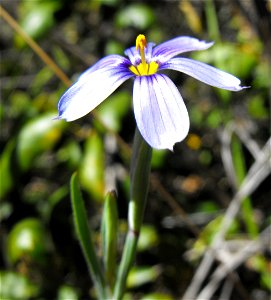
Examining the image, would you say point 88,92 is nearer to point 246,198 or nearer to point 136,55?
point 136,55

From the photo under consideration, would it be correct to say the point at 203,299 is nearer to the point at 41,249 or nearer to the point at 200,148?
the point at 41,249

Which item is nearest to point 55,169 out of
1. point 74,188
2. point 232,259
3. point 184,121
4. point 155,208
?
point 155,208

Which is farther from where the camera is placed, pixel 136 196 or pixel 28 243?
pixel 28 243

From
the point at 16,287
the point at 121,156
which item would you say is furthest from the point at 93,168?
the point at 16,287

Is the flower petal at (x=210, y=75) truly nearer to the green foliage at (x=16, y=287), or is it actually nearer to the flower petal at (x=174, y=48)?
the flower petal at (x=174, y=48)

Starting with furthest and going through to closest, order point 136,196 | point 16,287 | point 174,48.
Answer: point 16,287, point 174,48, point 136,196
